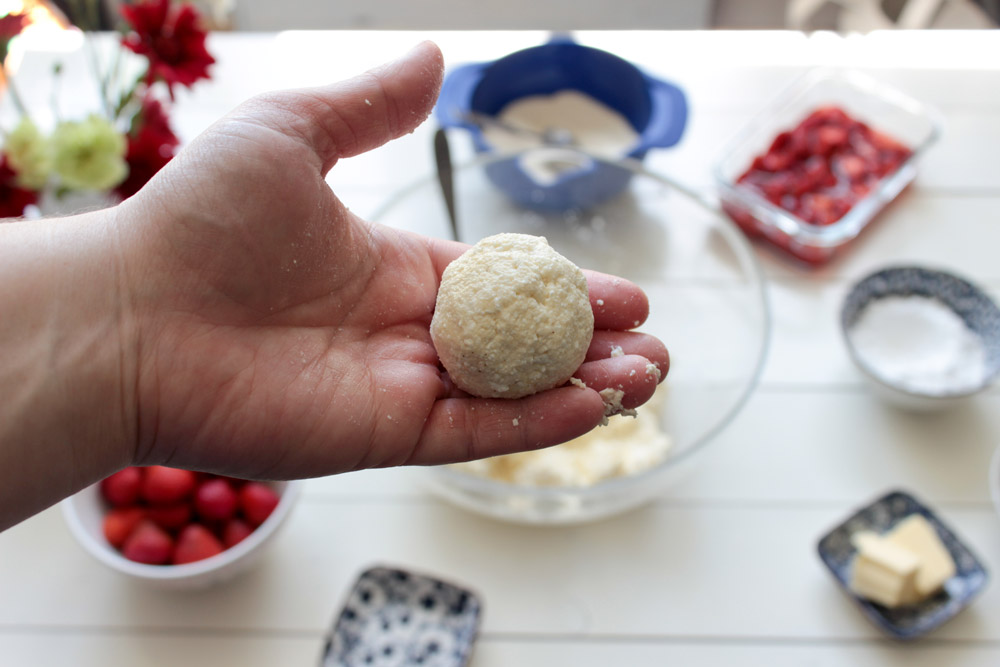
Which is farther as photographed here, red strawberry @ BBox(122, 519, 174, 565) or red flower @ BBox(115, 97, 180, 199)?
red flower @ BBox(115, 97, 180, 199)

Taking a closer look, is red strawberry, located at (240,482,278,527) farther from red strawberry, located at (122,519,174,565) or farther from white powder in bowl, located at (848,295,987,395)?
white powder in bowl, located at (848,295,987,395)

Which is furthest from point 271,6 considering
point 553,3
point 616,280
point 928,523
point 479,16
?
point 928,523

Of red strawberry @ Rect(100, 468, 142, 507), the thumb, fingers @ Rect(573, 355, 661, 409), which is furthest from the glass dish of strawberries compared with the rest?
red strawberry @ Rect(100, 468, 142, 507)

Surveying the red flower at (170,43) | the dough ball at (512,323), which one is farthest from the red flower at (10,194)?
the dough ball at (512,323)

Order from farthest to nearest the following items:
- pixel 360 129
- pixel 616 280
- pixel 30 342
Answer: pixel 616 280 → pixel 360 129 → pixel 30 342

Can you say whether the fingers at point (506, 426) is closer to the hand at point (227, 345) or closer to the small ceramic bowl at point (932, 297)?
the hand at point (227, 345)

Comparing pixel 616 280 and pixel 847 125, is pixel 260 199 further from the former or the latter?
pixel 847 125

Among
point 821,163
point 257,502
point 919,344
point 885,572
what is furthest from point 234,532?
point 821,163
